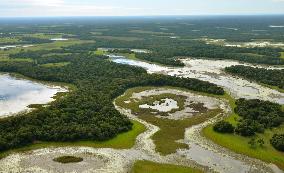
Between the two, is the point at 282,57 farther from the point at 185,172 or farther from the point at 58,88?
the point at 185,172

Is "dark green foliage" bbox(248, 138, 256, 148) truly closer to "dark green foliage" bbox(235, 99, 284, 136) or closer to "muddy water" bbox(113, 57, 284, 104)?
"dark green foliage" bbox(235, 99, 284, 136)

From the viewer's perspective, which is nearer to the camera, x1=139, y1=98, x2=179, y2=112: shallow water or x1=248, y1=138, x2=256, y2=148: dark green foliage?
x1=248, y1=138, x2=256, y2=148: dark green foliage

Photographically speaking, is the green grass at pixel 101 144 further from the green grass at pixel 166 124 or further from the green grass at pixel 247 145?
the green grass at pixel 247 145

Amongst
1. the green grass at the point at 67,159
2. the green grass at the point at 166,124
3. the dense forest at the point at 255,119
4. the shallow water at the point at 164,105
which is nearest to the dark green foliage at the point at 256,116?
the dense forest at the point at 255,119

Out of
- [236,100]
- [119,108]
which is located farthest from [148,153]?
[236,100]

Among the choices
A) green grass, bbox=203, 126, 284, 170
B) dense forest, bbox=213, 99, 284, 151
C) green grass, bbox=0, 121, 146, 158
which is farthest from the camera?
dense forest, bbox=213, 99, 284, 151

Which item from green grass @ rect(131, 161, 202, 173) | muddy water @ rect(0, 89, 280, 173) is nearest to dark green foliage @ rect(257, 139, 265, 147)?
muddy water @ rect(0, 89, 280, 173)

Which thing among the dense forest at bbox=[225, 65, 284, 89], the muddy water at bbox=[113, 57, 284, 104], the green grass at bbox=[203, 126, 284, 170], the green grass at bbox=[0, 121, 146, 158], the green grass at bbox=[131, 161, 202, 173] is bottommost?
the green grass at bbox=[131, 161, 202, 173]
